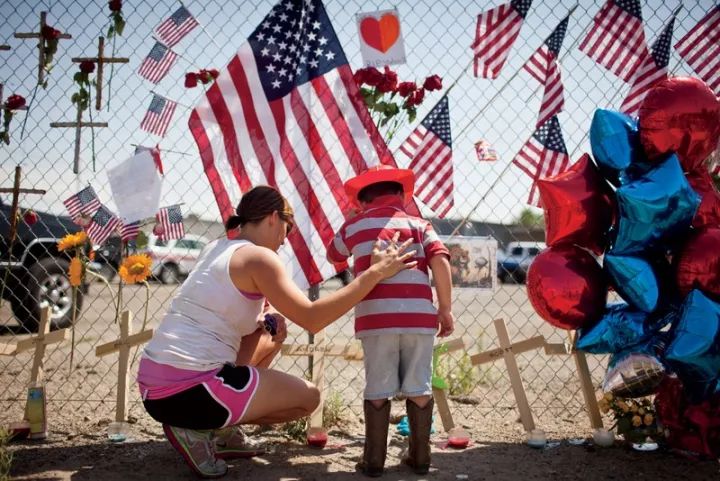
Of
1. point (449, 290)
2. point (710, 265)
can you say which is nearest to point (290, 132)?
point (449, 290)

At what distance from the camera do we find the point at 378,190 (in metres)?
3.31

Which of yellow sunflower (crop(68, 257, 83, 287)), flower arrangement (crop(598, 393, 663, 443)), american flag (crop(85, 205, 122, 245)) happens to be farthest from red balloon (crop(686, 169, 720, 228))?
yellow sunflower (crop(68, 257, 83, 287))

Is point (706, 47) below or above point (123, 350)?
above

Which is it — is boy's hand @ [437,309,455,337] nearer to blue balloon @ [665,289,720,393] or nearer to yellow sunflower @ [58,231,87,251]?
blue balloon @ [665,289,720,393]

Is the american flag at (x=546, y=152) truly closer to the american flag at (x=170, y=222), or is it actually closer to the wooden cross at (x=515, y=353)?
the wooden cross at (x=515, y=353)

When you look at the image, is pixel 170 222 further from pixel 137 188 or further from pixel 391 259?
pixel 391 259

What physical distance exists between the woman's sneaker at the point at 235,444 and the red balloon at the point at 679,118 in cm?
238

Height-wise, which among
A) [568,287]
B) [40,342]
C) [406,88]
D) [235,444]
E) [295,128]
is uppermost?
[406,88]

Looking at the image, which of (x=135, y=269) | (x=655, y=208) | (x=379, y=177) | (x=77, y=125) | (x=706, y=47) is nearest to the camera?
(x=655, y=208)

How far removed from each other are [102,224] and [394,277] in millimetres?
2116

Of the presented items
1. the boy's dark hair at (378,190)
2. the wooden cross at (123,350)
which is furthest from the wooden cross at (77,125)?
Result: the boy's dark hair at (378,190)

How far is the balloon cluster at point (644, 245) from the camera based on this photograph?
3051 millimetres

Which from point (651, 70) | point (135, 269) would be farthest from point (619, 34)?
point (135, 269)

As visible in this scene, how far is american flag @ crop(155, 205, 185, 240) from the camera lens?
418cm
